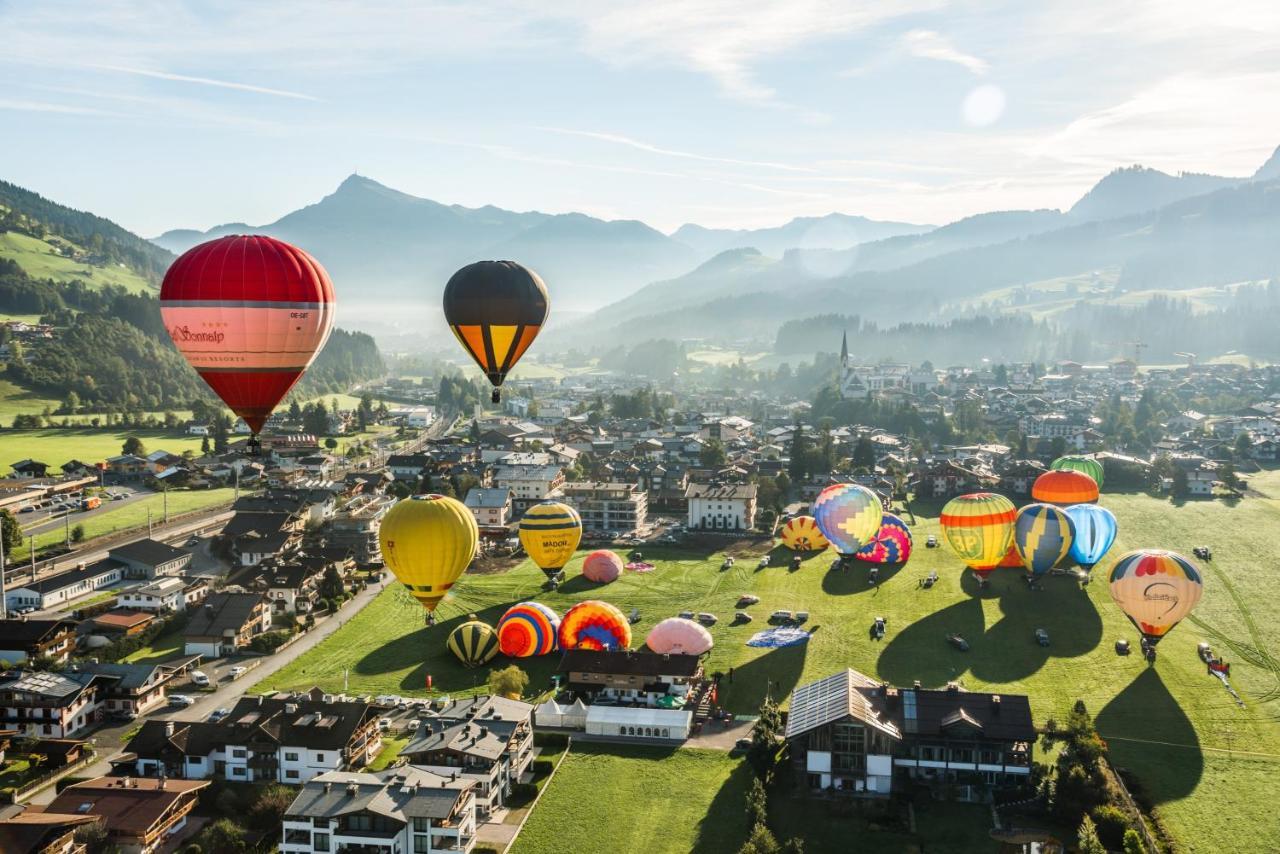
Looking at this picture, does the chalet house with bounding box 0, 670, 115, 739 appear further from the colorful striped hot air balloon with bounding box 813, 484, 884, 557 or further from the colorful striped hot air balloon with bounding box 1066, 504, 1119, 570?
the colorful striped hot air balloon with bounding box 1066, 504, 1119, 570

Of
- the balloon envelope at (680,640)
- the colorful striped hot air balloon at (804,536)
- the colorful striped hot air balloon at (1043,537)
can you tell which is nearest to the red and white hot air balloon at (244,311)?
the balloon envelope at (680,640)

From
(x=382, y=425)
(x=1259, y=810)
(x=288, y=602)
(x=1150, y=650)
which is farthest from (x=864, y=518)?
(x=382, y=425)

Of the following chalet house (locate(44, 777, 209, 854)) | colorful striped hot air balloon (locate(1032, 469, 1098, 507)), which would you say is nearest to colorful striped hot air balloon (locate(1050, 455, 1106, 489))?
colorful striped hot air balloon (locate(1032, 469, 1098, 507))

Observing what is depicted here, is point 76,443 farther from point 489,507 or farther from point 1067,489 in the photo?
point 1067,489

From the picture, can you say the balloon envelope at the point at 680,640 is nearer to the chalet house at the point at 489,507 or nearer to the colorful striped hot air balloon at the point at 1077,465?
the chalet house at the point at 489,507

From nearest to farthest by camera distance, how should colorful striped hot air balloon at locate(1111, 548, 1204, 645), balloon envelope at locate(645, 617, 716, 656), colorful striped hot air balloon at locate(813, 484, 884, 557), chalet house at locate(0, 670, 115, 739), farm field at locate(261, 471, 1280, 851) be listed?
farm field at locate(261, 471, 1280, 851), chalet house at locate(0, 670, 115, 739), colorful striped hot air balloon at locate(1111, 548, 1204, 645), balloon envelope at locate(645, 617, 716, 656), colorful striped hot air balloon at locate(813, 484, 884, 557)

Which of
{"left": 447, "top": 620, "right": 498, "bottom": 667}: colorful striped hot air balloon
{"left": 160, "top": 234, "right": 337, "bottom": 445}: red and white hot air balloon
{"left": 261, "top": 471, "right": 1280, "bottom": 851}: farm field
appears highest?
{"left": 160, "top": 234, "right": 337, "bottom": 445}: red and white hot air balloon

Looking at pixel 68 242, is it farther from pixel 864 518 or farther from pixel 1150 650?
pixel 1150 650

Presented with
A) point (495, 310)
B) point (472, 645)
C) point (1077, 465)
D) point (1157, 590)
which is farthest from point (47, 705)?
point (1077, 465)
